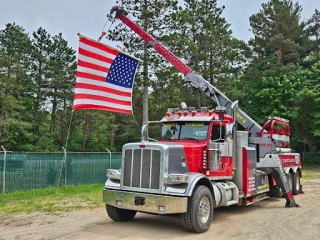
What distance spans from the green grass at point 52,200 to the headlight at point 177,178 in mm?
4336

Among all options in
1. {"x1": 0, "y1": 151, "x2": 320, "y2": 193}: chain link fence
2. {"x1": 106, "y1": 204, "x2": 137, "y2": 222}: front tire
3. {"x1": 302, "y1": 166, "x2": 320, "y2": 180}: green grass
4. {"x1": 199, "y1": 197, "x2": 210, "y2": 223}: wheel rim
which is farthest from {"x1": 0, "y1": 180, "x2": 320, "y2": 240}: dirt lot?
{"x1": 302, "y1": 166, "x2": 320, "y2": 180}: green grass

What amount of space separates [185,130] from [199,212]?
2.37 meters

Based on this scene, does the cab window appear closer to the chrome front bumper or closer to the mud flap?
the chrome front bumper

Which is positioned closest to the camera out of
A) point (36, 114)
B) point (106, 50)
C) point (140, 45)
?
point (106, 50)

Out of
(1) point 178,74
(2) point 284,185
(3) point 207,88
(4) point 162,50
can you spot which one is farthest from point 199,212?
(1) point 178,74

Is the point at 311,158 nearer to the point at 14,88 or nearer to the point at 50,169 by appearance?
the point at 50,169

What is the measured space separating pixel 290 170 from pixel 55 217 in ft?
29.4

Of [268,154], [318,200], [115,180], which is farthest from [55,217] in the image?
[318,200]

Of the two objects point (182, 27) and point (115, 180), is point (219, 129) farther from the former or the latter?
point (182, 27)

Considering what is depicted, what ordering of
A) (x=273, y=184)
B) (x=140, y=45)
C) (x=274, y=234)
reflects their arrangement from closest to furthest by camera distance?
(x=274, y=234)
(x=273, y=184)
(x=140, y=45)

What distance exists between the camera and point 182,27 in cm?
2602

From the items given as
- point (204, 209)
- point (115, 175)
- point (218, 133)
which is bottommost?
point (204, 209)

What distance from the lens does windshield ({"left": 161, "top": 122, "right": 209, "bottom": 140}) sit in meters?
8.88

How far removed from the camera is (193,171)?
8172mm
